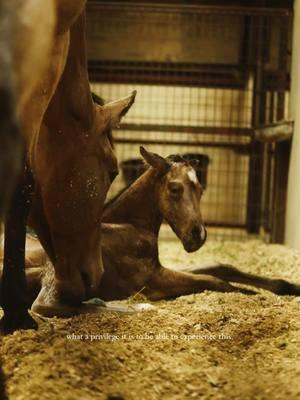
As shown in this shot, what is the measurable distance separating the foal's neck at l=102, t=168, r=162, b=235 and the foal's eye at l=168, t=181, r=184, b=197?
0.54 feet

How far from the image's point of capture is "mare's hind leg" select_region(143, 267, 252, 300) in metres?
4.08

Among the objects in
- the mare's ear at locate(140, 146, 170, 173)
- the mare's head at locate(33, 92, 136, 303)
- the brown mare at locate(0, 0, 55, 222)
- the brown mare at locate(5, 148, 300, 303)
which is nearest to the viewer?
the brown mare at locate(0, 0, 55, 222)

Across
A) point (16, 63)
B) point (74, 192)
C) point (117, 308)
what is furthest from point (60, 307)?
point (16, 63)

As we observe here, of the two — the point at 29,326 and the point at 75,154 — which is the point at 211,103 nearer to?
the point at 75,154

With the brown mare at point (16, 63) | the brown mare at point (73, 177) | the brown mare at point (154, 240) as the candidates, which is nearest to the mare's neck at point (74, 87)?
the brown mare at point (73, 177)

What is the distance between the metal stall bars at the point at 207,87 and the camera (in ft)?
31.2

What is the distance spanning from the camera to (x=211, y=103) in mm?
10469

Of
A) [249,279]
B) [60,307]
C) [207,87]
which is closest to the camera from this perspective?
[60,307]

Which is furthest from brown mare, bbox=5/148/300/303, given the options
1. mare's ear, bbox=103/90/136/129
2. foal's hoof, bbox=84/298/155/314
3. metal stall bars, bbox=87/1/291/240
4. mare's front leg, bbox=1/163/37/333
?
metal stall bars, bbox=87/1/291/240

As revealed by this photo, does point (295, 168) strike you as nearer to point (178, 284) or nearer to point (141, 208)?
point (141, 208)

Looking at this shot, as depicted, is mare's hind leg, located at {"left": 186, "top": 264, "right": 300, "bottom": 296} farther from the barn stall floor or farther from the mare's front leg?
the mare's front leg

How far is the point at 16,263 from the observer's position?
7.84 ft

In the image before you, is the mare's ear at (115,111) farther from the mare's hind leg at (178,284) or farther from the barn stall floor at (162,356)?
the mare's hind leg at (178,284)

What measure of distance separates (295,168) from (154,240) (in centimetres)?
309
